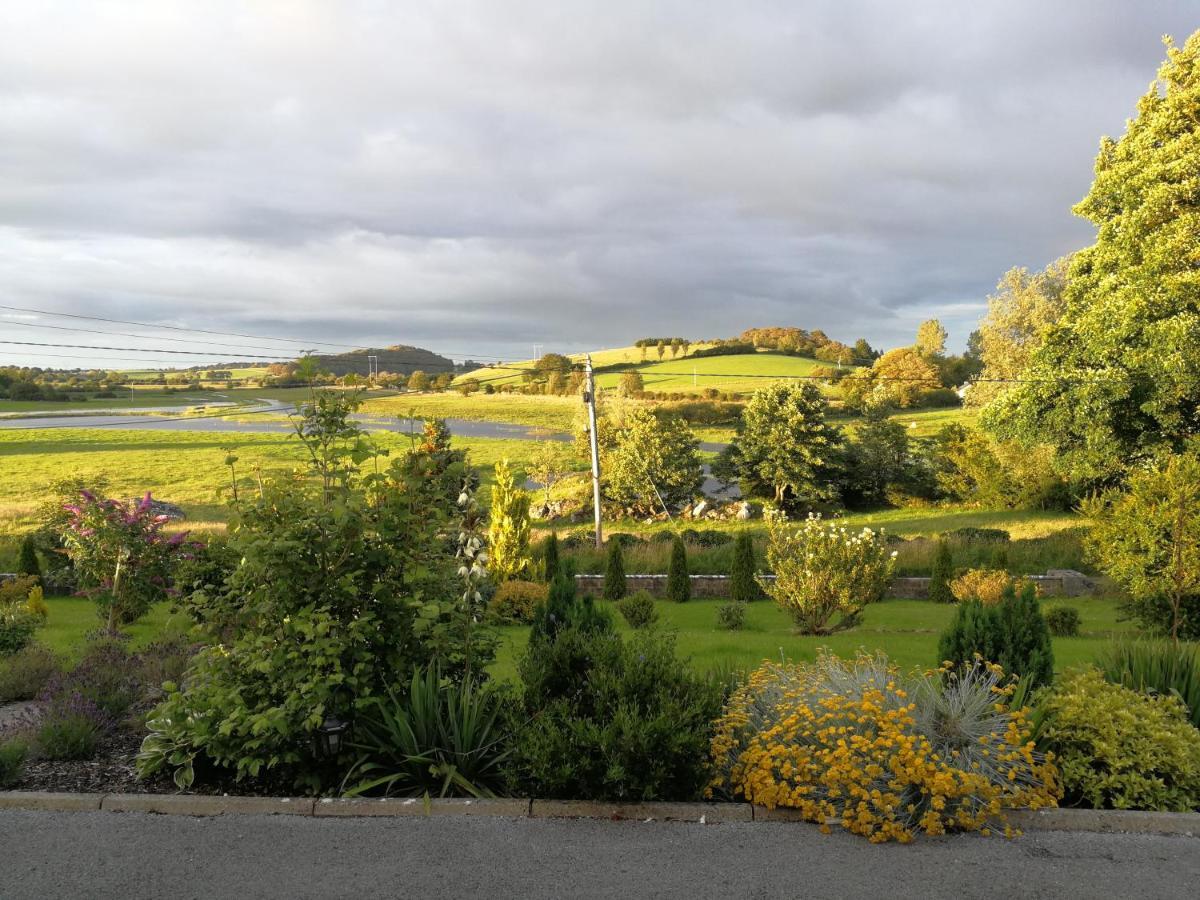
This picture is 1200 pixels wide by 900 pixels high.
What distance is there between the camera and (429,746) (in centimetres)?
554

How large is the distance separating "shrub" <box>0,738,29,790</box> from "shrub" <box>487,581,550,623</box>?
1019 centimetres

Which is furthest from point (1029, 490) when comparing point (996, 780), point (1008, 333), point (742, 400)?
point (996, 780)

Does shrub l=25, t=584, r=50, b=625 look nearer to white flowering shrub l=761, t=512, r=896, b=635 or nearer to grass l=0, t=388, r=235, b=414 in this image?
white flowering shrub l=761, t=512, r=896, b=635

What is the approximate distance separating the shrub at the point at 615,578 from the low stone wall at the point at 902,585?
2.07ft

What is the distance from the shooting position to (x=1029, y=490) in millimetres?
31422

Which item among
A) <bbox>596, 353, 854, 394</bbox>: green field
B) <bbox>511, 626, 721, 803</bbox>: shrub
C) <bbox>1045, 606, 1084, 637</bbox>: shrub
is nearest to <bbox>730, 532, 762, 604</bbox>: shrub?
<bbox>1045, 606, 1084, 637</bbox>: shrub

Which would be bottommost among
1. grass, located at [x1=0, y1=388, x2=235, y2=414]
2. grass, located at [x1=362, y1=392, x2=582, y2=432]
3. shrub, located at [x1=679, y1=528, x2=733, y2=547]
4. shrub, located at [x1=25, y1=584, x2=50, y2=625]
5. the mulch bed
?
shrub, located at [x1=679, y1=528, x2=733, y2=547]

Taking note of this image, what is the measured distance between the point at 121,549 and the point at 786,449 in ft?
88.3

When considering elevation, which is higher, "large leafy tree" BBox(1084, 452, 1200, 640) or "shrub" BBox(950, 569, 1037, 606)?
"large leafy tree" BBox(1084, 452, 1200, 640)

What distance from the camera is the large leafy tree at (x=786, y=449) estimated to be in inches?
1361

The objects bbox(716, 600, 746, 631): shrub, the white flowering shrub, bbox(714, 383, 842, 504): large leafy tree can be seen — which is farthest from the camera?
bbox(714, 383, 842, 504): large leafy tree

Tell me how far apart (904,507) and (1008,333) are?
12.7m

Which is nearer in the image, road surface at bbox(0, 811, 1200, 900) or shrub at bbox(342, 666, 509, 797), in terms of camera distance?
road surface at bbox(0, 811, 1200, 900)

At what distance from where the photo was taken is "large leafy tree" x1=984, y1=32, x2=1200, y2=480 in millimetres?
18656
